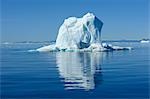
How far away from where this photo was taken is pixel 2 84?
15203 millimetres

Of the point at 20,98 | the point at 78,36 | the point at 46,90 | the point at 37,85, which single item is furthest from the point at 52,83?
the point at 78,36

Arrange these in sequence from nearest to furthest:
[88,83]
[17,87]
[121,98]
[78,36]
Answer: [121,98] → [17,87] → [88,83] → [78,36]

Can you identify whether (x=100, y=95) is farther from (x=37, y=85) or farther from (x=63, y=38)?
(x=63, y=38)

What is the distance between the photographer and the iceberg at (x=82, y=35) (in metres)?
46.5

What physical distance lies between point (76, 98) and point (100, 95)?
0.90 metres

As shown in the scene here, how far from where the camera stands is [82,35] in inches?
1836

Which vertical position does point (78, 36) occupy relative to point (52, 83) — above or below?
above

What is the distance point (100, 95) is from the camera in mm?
11828

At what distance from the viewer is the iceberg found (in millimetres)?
46469

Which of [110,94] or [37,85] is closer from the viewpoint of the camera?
[110,94]

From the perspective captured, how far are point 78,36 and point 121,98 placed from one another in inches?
1389

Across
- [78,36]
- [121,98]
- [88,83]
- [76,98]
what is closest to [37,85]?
[88,83]

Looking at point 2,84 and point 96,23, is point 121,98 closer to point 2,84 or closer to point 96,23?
point 2,84

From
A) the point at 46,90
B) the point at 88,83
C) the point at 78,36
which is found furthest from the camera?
the point at 78,36
